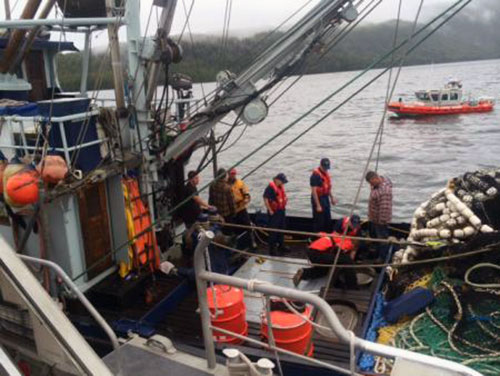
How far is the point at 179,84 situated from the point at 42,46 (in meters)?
3.55

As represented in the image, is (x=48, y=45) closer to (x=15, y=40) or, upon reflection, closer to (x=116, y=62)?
(x=15, y=40)

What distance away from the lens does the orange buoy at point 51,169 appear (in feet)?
20.9

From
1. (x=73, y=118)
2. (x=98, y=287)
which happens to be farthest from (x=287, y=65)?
(x=98, y=287)

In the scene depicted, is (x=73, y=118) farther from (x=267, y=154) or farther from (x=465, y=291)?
(x=267, y=154)

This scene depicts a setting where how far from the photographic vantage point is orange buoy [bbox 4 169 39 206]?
6.31 m

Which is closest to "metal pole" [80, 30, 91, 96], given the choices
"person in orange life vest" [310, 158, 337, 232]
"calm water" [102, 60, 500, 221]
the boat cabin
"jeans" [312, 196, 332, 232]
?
"person in orange life vest" [310, 158, 337, 232]

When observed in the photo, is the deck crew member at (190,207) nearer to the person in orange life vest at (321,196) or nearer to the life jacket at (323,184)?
the person in orange life vest at (321,196)

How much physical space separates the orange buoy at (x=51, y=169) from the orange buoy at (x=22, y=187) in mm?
106

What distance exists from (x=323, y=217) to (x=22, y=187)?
5.76m

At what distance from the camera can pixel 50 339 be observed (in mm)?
2629

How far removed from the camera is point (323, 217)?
391 inches

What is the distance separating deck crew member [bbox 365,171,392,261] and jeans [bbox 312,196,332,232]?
1232mm

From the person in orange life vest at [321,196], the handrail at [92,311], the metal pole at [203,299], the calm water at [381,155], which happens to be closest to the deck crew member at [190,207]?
the person in orange life vest at [321,196]

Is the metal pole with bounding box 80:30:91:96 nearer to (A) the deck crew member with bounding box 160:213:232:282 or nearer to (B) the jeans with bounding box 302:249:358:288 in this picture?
(A) the deck crew member with bounding box 160:213:232:282
